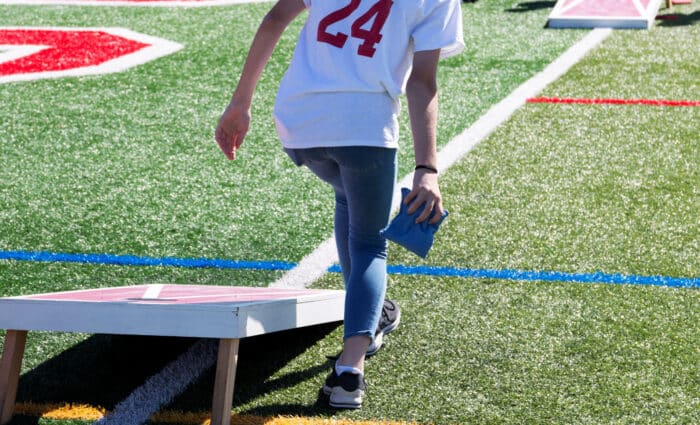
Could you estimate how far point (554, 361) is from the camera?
410cm

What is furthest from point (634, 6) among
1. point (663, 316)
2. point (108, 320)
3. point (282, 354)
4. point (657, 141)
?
point (108, 320)

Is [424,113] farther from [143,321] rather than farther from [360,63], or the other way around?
[143,321]

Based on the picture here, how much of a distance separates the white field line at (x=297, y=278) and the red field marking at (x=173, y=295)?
24cm

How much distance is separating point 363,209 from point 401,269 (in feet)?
4.82

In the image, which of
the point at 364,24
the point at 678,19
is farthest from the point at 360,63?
the point at 678,19

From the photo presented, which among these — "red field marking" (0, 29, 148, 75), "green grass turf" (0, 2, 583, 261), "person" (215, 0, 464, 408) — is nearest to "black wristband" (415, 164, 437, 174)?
"person" (215, 0, 464, 408)

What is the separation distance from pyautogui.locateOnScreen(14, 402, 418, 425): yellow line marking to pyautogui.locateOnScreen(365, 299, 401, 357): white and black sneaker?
55 centimetres

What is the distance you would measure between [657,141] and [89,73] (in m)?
4.63

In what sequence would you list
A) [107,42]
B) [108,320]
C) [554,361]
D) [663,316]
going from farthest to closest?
1. [107,42]
2. [663,316]
3. [554,361]
4. [108,320]

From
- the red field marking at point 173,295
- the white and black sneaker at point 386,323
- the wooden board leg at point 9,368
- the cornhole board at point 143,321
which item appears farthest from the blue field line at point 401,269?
the wooden board leg at point 9,368

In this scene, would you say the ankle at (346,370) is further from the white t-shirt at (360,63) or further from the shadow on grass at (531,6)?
the shadow on grass at (531,6)

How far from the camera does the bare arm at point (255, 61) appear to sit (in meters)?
3.73

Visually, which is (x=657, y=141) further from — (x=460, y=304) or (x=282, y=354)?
(x=282, y=354)

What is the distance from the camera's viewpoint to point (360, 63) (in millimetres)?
3504
